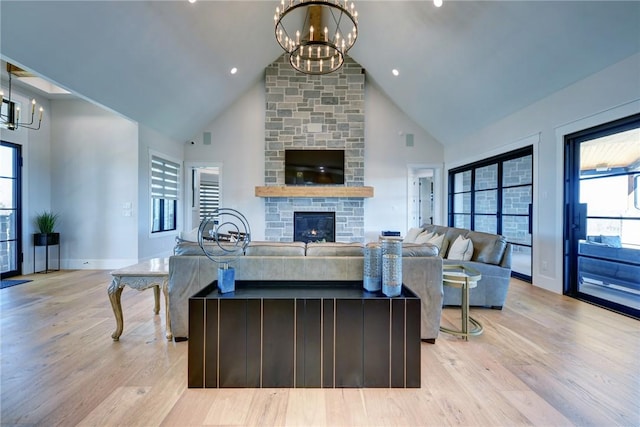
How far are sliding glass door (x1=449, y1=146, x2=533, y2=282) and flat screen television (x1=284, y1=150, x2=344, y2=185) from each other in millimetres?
2782

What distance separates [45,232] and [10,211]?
0.55 m

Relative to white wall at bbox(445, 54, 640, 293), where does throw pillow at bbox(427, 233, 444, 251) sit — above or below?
below

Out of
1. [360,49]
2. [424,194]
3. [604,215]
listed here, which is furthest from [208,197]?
[604,215]

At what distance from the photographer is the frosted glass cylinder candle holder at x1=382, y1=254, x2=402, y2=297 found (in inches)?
75.8

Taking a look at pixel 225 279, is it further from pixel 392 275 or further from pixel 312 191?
pixel 312 191

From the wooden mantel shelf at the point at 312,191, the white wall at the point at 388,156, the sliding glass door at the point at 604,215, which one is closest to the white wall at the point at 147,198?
the wooden mantel shelf at the point at 312,191

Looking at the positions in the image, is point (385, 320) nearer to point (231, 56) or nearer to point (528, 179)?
point (528, 179)

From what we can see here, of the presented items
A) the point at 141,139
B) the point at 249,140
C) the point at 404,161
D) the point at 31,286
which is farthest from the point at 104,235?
the point at 404,161

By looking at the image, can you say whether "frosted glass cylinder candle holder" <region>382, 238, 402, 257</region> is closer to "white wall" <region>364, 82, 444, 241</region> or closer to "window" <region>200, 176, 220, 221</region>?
"white wall" <region>364, 82, 444, 241</region>

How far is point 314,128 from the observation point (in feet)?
23.3

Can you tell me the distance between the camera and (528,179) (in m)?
4.69

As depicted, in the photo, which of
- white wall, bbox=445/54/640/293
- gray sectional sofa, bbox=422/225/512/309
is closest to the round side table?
gray sectional sofa, bbox=422/225/512/309

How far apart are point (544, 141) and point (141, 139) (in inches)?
260

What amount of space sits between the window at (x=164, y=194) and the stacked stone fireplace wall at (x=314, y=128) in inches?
80.5
